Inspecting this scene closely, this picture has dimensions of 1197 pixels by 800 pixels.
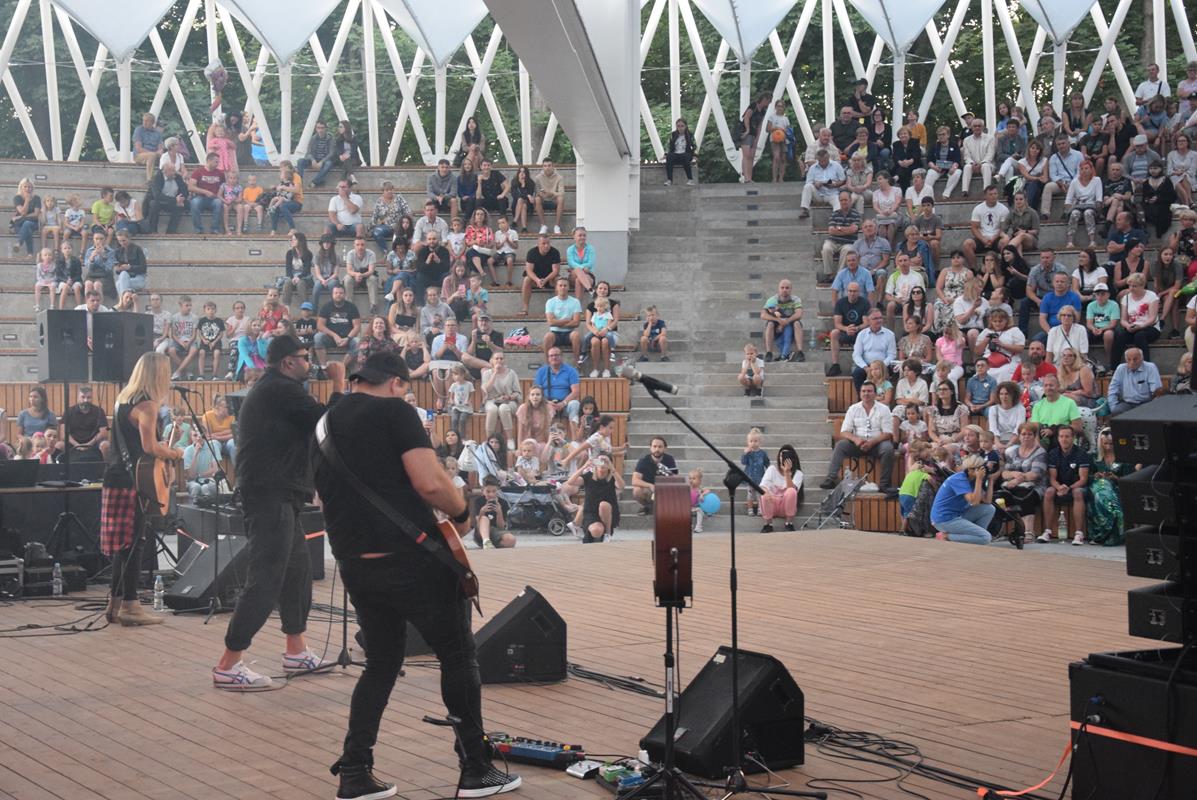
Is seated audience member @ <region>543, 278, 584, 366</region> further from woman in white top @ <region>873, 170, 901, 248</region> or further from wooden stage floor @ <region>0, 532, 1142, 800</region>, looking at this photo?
wooden stage floor @ <region>0, 532, 1142, 800</region>

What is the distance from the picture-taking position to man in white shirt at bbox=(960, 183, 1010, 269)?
734 inches

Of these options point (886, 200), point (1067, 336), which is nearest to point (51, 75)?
point (886, 200)

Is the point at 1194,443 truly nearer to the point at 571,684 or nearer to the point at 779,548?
the point at 571,684

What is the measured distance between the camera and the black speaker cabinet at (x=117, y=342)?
10266mm

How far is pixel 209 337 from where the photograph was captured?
18.6 m

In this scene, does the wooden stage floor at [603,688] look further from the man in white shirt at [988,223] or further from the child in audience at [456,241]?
the child in audience at [456,241]

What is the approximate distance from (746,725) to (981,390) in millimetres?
10926

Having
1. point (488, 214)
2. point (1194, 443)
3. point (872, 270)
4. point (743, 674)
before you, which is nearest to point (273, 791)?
point (743, 674)

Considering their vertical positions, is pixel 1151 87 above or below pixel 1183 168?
above

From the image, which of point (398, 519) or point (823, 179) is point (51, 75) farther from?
point (398, 519)

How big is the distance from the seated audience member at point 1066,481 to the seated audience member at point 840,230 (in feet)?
22.1

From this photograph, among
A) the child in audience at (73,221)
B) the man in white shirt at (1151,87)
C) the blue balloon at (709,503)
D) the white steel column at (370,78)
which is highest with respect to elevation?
the white steel column at (370,78)

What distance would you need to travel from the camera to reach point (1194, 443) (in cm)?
441

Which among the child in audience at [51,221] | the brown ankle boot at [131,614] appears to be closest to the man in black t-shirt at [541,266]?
the child in audience at [51,221]
